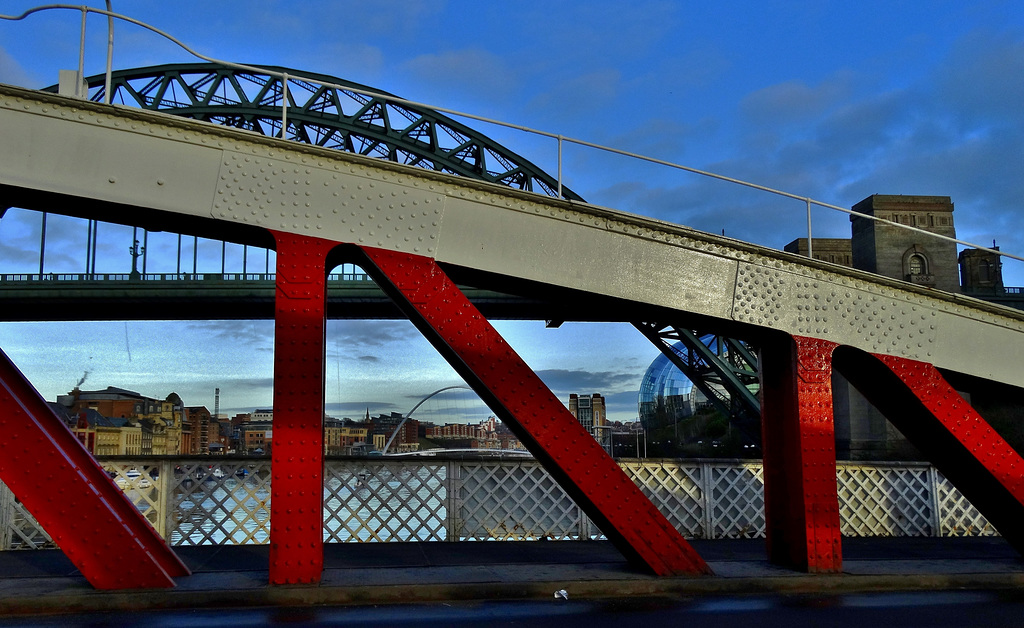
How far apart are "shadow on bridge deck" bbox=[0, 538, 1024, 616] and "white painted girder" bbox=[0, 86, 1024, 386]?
234cm

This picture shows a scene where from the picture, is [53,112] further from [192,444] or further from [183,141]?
[192,444]

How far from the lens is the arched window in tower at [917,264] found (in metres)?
25.7

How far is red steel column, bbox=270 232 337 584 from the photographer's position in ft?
22.6

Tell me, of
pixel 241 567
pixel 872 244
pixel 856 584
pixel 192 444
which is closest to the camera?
pixel 856 584

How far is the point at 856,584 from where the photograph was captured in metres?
7.94

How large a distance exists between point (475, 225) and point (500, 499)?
576 cm

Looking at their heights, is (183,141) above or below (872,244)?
below

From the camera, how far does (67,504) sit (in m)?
6.56

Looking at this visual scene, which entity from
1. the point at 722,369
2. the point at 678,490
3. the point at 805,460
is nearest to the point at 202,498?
the point at 678,490

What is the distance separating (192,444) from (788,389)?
5148 inches

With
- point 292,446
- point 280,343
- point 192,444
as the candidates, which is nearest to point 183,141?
point 280,343

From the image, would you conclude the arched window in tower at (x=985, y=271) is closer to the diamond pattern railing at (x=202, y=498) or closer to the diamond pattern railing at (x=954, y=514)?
the diamond pattern railing at (x=954, y=514)

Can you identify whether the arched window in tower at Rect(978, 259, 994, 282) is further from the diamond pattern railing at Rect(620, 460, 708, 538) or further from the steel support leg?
the steel support leg

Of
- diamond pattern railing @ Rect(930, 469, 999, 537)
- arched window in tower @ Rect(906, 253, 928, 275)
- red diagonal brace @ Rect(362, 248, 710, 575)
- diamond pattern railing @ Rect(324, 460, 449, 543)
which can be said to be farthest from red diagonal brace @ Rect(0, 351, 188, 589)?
arched window in tower @ Rect(906, 253, 928, 275)
